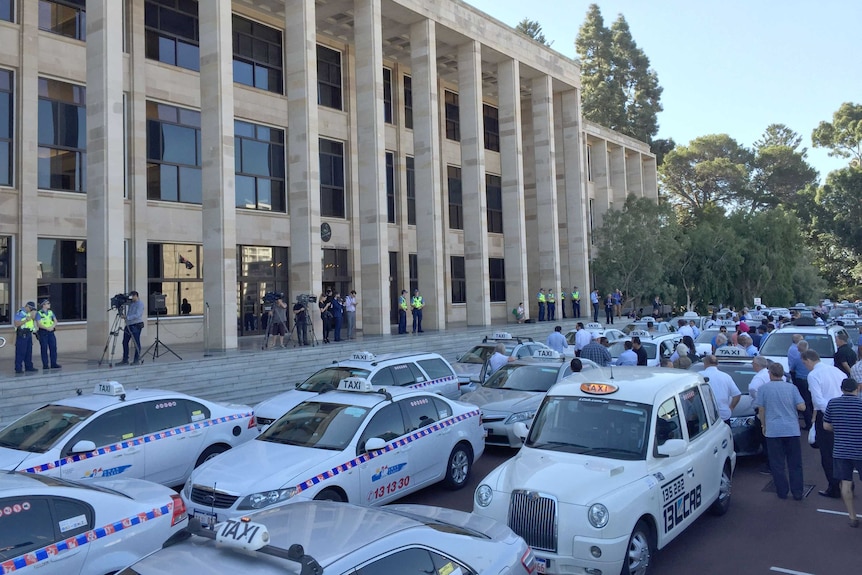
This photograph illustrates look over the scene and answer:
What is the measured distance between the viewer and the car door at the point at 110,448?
7.70m

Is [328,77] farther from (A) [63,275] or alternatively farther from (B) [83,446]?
(B) [83,446]

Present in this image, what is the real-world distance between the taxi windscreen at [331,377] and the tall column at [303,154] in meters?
10.2

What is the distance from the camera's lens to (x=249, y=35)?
86.0 feet

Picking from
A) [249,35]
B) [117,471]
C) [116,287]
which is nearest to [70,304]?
[116,287]

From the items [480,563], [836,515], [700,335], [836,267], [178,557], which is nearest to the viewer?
[178,557]

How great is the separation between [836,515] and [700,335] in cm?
1245

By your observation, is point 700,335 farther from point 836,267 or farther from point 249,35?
point 836,267

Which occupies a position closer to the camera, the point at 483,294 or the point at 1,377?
the point at 1,377

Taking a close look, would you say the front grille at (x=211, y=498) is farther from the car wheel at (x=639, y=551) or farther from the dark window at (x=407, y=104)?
the dark window at (x=407, y=104)

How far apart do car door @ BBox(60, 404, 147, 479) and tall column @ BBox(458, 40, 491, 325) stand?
22.6 m

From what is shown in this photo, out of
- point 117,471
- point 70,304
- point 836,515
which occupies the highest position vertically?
point 70,304

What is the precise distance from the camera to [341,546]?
11.4 feet

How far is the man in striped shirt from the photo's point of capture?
745 centimetres

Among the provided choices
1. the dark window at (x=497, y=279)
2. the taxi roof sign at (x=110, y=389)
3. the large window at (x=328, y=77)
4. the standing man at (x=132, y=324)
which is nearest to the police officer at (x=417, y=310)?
the large window at (x=328, y=77)
